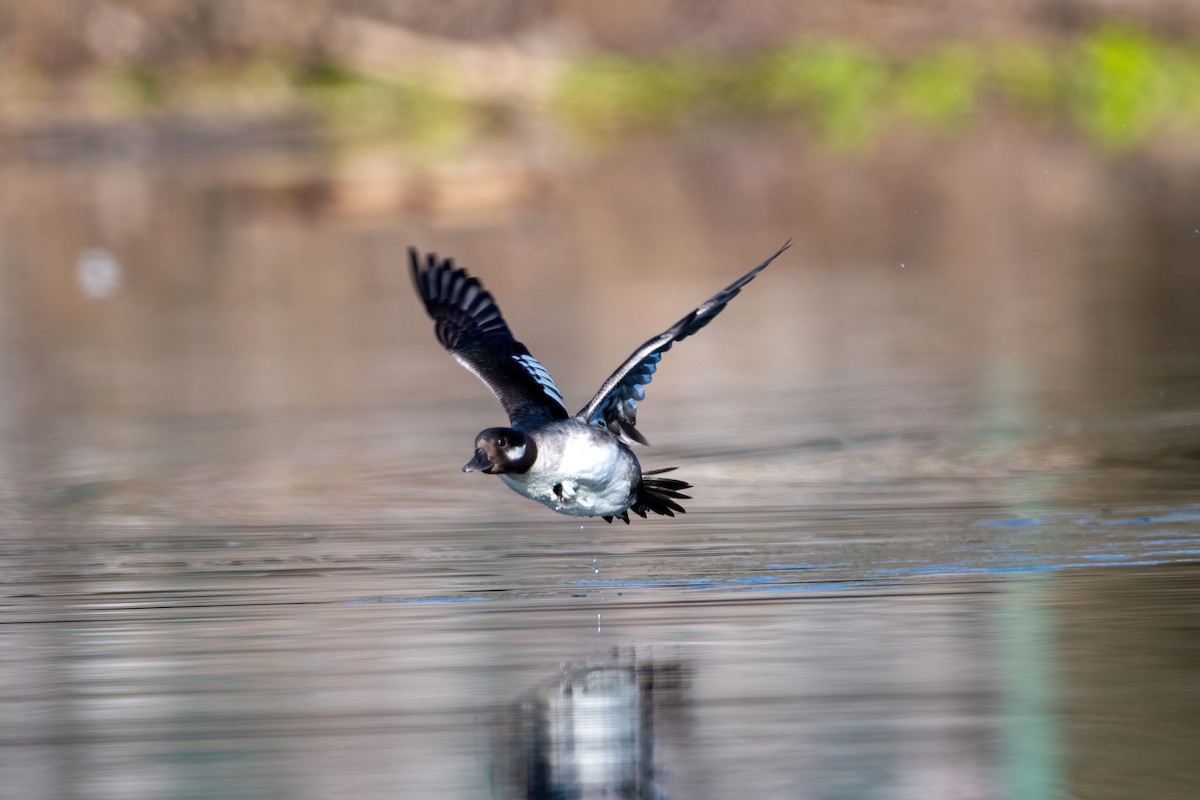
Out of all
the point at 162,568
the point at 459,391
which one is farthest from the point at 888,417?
the point at 162,568

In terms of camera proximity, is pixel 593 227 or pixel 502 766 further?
pixel 593 227

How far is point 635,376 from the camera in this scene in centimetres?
779

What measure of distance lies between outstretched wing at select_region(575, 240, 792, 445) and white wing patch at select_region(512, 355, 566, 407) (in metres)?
0.26

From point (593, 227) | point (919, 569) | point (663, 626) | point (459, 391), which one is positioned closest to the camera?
point (663, 626)

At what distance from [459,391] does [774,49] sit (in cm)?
2112

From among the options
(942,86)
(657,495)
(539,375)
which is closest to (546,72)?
(942,86)

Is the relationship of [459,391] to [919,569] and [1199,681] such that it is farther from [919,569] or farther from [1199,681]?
[1199,681]

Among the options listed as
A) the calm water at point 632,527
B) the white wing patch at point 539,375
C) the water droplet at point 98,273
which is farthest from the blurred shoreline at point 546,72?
the white wing patch at point 539,375

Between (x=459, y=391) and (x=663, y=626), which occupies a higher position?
(x=459, y=391)

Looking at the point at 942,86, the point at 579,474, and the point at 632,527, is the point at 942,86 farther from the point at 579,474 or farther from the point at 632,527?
the point at 579,474

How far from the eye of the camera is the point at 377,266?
17.8m

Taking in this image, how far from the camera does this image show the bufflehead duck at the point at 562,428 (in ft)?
24.1

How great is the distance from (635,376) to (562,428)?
375 millimetres

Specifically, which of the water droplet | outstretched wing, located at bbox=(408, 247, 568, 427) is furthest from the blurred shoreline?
outstretched wing, located at bbox=(408, 247, 568, 427)
